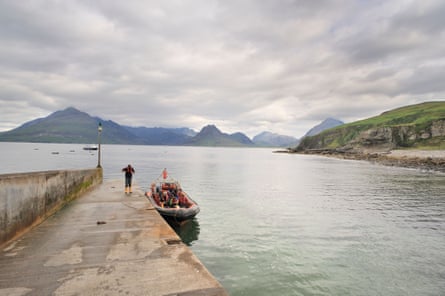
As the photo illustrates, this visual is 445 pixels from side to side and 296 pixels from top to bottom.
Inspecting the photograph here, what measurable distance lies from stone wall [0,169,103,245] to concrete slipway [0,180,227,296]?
491 millimetres

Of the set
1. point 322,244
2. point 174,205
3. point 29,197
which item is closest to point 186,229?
point 174,205

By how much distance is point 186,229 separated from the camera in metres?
16.9

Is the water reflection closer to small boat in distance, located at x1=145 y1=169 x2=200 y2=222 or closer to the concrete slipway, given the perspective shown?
small boat in distance, located at x1=145 y1=169 x2=200 y2=222

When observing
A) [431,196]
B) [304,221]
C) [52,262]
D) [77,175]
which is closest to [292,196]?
[304,221]

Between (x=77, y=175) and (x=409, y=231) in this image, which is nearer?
(x=409, y=231)

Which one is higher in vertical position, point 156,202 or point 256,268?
point 156,202

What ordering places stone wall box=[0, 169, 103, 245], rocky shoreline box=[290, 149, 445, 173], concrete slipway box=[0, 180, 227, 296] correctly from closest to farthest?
concrete slipway box=[0, 180, 227, 296] < stone wall box=[0, 169, 103, 245] < rocky shoreline box=[290, 149, 445, 173]

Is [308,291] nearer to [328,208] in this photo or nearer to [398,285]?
[398,285]

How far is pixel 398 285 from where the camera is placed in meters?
10.1

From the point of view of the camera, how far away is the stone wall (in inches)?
340

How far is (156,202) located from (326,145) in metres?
175

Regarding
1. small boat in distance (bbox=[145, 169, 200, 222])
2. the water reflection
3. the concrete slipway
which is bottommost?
the water reflection

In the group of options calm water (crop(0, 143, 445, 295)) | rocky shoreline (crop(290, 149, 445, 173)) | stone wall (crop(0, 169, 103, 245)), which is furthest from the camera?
rocky shoreline (crop(290, 149, 445, 173))

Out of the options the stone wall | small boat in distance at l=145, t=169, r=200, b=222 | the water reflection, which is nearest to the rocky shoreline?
→ small boat in distance at l=145, t=169, r=200, b=222
